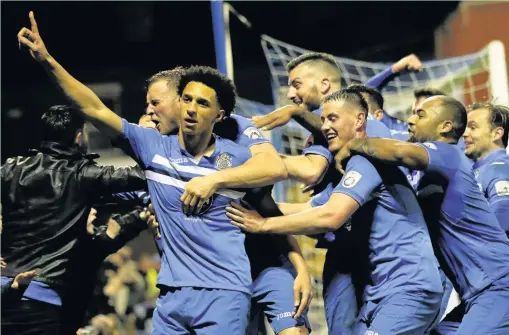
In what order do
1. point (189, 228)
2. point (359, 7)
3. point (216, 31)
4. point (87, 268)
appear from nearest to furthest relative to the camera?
point (189, 228) < point (87, 268) < point (216, 31) < point (359, 7)

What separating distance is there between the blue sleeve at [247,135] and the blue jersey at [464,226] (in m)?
0.99

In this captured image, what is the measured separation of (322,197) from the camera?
5488mm

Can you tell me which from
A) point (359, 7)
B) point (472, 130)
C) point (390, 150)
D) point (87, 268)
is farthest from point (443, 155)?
point (359, 7)

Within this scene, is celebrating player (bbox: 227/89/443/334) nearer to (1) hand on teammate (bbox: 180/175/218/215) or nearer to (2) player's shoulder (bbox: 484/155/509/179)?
(1) hand on teammate (bbox: 180/175/218/215)

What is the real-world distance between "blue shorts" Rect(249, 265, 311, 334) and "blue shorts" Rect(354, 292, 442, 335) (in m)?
0.43

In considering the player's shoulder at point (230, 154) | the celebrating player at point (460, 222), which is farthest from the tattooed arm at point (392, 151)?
the player's shoulder at point (230, 154)

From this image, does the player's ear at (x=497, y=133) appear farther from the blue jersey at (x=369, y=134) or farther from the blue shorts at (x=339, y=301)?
the blue shorts at (x=339, y=301)

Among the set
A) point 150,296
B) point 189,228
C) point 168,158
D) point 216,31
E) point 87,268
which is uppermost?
point 216,31

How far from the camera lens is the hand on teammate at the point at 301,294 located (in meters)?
4.72

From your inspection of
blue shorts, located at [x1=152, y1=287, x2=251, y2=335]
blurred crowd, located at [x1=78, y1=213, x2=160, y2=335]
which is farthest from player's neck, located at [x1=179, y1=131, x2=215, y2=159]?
blurred crowd, located at [x1=78, y1=213, x2=160, y2=335]

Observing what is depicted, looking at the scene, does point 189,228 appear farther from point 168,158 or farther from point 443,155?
point 443,155

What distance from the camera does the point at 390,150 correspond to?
4734mm

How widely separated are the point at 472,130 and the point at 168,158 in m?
2.67

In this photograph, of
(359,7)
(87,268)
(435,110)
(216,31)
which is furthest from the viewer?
(359,7)
